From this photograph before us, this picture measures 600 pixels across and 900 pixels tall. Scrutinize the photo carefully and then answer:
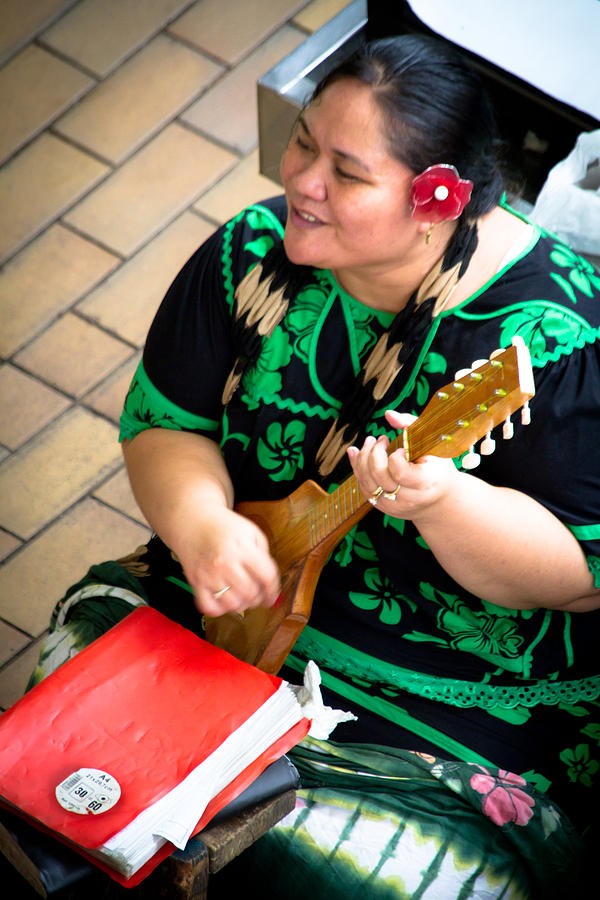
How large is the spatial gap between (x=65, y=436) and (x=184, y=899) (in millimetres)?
1503

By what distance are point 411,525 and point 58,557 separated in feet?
3.77

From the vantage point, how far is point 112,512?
2459 mm

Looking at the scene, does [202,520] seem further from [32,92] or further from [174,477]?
[32,92]

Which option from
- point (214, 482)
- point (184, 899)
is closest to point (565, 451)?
point (214, 482)

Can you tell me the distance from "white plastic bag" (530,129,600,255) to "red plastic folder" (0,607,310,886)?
97cm

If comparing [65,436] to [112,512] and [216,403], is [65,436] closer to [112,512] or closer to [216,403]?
[112,512]

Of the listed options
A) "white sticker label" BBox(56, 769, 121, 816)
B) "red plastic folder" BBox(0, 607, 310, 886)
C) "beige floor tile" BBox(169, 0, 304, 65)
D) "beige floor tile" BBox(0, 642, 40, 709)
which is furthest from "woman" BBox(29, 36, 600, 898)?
"beige floor tile" BBox(169, 0, 304, 65)

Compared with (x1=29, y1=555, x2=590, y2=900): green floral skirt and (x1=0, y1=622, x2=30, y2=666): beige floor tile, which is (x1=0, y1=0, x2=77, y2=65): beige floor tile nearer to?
(x1=0, y1=622, x2=30, y2=666): beige floor tile

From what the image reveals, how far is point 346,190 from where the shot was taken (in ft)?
4.54

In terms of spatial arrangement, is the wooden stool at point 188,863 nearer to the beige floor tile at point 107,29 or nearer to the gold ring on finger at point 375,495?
the gold ring on finger at point 375,495

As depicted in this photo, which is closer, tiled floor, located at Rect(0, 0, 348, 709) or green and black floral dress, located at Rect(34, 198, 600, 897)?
green and black floral dress, located at Rect(34, 198, 600, 897)

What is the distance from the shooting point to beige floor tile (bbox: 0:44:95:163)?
301 centimetres

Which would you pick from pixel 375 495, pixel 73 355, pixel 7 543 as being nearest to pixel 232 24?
pixel 73 355

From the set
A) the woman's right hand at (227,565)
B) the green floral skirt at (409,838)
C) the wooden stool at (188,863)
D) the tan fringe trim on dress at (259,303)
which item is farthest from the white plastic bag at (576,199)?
the wooden stool at (188,863)
